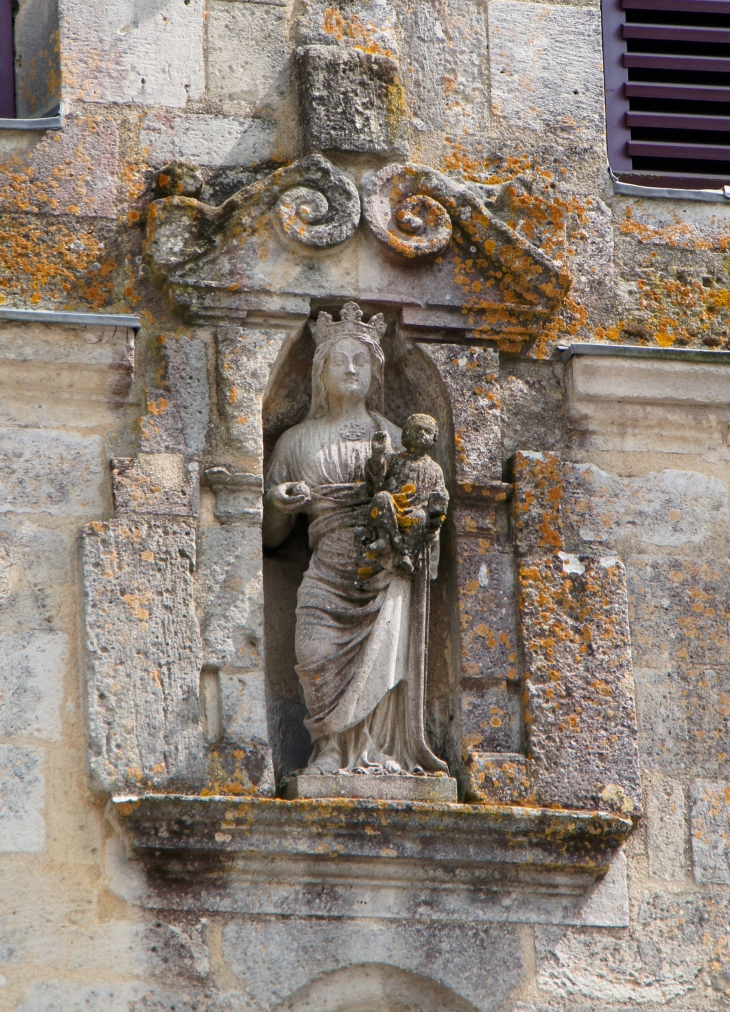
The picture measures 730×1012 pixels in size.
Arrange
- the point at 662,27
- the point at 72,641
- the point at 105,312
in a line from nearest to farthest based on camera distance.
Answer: the point at 72,641 < the point at 105,312 < the point at 662,27

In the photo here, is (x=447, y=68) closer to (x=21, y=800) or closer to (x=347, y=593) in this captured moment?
(x=347, y=593)

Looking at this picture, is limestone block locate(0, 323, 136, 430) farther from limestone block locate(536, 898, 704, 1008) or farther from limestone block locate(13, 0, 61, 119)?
limestone block locate(536, 898, 704, 1008)

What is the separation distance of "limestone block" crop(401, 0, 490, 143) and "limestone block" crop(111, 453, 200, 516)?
147cm

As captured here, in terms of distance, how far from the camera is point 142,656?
6.43m

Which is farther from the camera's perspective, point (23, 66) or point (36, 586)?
point (23, 66)

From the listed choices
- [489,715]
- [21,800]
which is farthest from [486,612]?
[21,800]

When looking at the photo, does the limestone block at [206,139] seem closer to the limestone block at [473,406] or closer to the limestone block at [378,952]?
the limestone block at [473,406]

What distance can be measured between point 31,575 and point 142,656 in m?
0.41

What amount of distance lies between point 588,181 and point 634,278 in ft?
1.17

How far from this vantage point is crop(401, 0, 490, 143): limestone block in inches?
290

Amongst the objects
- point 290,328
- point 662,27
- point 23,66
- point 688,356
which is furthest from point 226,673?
point 662,27

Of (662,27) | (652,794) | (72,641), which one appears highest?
(662,27)

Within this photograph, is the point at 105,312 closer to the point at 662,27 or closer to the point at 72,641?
the point at 72,641

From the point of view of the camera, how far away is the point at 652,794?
6.66 m
